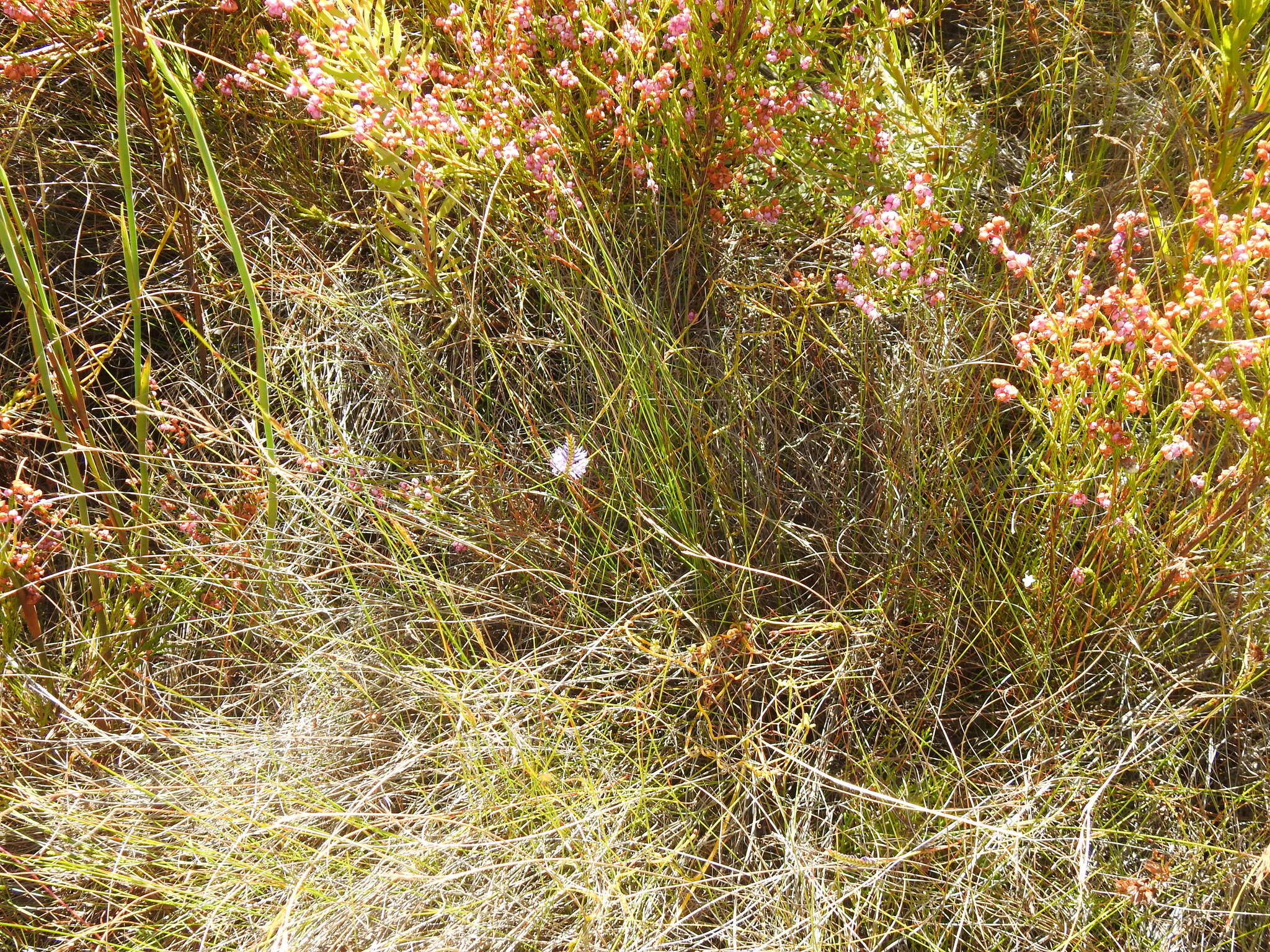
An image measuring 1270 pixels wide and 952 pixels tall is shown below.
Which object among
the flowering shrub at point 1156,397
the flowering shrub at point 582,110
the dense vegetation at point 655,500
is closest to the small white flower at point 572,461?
the dense vegetation at point 655,500

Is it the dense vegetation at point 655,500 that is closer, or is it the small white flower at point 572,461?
the dense vegetation at point 655,500

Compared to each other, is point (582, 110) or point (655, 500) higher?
point (582, 110)

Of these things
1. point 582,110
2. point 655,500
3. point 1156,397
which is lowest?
point 655,500

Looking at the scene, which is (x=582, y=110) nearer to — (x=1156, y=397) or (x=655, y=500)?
(x=655, y=500)

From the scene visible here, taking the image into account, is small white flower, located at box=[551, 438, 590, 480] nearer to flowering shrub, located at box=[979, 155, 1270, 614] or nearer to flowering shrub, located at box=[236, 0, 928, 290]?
flowering shrub, located at box=[236, 0, 928, 290]

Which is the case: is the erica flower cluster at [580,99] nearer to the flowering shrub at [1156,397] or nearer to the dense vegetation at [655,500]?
the dense vegetation at [655,500]

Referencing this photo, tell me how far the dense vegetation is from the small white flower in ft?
0.08

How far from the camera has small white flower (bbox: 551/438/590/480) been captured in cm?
141

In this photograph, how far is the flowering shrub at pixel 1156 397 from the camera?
900 mm

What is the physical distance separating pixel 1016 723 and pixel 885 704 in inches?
6.8

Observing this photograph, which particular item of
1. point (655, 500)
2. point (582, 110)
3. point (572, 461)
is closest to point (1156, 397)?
point (655, 500)

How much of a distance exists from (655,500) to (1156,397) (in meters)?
0.74

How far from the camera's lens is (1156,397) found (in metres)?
1.31

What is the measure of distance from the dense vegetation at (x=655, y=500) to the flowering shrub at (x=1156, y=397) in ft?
0.04
